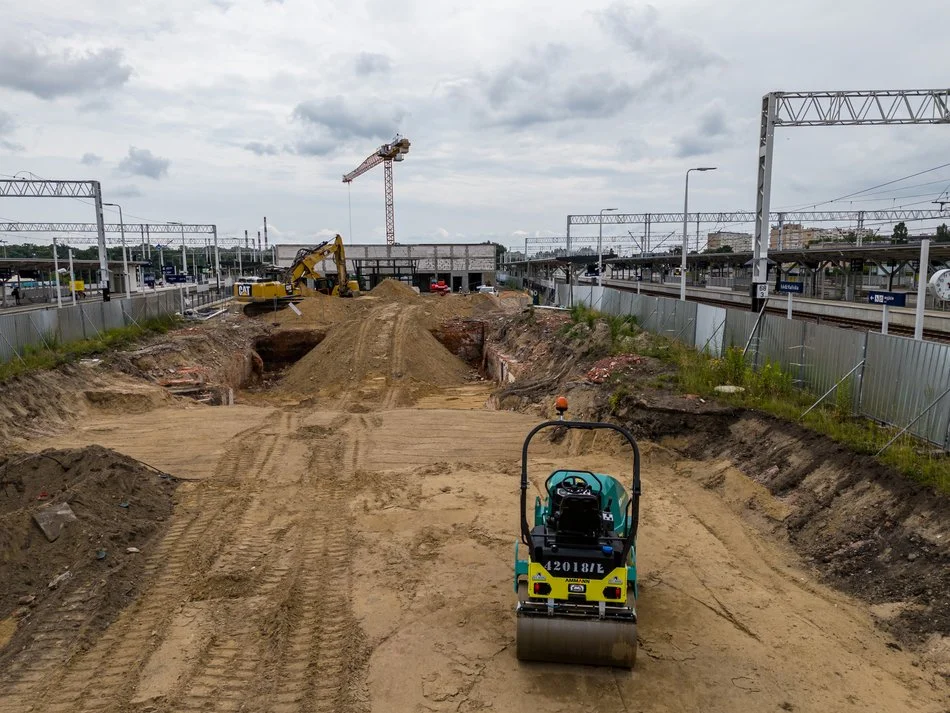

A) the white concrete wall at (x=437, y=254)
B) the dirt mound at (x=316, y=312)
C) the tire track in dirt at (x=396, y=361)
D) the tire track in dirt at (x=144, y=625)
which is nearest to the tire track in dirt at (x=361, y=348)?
the tire track in dirt at (x=396, y=361)

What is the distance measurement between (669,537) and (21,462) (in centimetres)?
1099

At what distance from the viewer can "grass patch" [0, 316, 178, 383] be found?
1734cm

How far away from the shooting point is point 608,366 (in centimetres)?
1841

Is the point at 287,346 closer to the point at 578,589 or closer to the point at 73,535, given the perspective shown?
the point at 73,535

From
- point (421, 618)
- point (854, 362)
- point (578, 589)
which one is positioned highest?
point (854, 362)

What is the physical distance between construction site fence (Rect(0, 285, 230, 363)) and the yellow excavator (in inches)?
240

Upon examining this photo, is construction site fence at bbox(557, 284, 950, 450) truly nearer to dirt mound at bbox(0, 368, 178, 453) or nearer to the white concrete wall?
dirt mound at bbox(0, 368, 178, 453)

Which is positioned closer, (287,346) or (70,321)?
(70,321)

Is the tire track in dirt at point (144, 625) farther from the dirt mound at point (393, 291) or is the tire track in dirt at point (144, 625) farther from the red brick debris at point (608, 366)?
the dirt mound at point (393, 291)

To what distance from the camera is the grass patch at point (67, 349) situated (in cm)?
1734

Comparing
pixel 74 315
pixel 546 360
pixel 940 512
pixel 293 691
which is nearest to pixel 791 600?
pixel 940 512

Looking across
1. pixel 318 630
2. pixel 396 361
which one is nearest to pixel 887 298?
pixel 318 630

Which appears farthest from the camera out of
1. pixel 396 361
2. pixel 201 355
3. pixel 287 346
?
pixel 287 346

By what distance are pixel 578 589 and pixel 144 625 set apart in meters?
5.28
